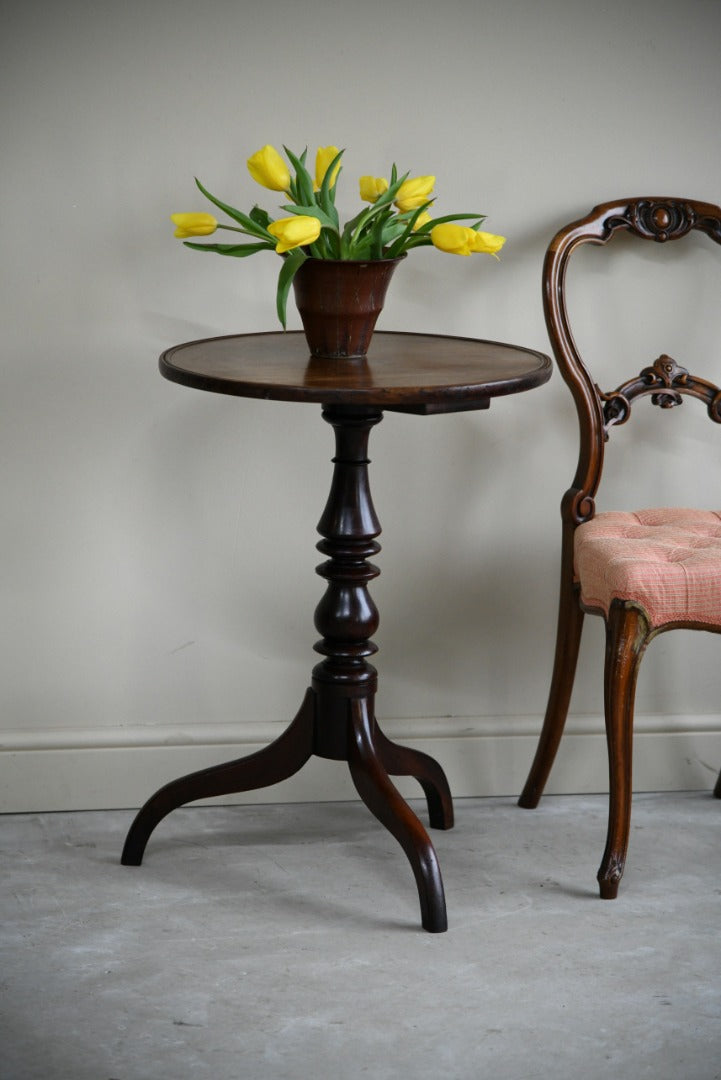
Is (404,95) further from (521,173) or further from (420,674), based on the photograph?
(420,674)

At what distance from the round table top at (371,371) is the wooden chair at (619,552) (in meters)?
0.25

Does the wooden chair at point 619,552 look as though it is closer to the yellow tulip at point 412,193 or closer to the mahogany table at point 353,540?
the mahogany table at point 353,540

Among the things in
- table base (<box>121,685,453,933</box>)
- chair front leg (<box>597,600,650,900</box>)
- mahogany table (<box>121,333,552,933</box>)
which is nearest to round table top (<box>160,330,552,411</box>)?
mahogany table (<box>121,333,552,933</box>)

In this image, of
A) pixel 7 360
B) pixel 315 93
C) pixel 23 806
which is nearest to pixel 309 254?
pixel 315 93

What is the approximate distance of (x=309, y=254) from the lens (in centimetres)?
168

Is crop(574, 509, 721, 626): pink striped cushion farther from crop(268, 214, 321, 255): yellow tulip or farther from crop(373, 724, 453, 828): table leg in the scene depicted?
crop(268, 214, 321, 255): yellow tulip

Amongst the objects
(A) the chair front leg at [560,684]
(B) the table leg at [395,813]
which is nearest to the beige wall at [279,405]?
(A) the chair front leg at [560,684]

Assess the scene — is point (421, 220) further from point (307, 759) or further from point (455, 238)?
point (307, 759)

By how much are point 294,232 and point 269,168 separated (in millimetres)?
158

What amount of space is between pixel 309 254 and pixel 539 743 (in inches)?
39.2

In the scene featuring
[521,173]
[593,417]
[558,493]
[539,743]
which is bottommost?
[539,743]

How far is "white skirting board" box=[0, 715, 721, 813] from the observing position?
2.16 m

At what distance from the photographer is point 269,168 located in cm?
165

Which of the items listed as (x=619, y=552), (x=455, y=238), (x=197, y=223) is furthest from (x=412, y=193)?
(x=619, y=552)
